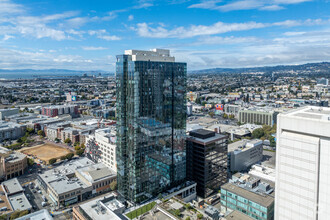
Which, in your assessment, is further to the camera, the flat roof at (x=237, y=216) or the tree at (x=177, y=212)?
the flat roof at (x=237, y=216)

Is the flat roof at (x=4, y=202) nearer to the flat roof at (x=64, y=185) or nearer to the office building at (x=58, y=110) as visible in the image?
the flat roof at (x=64, y=185)

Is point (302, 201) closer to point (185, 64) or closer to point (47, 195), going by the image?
point (185, 64)

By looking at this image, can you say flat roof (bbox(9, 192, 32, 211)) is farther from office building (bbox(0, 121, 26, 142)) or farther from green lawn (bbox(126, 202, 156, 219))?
office building (bbox(0, 121, 26, 142))

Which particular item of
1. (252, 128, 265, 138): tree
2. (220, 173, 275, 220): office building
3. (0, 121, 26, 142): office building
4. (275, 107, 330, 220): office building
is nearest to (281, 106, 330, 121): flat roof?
(275, 107, 330, 220): office building

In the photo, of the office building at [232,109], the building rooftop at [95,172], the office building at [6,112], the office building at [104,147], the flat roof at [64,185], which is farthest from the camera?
the office building at [232,109]

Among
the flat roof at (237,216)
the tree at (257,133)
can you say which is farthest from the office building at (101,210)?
the tree at (257,133)
